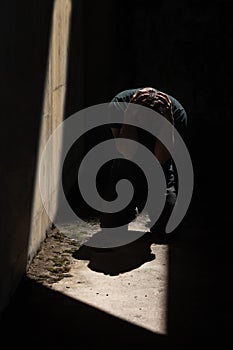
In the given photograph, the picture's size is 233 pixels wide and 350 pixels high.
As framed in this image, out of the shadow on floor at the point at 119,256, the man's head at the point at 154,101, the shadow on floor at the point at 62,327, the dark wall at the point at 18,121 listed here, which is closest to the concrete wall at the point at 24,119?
the dark wall at the point at 18,121

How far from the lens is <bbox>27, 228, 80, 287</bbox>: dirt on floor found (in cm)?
443

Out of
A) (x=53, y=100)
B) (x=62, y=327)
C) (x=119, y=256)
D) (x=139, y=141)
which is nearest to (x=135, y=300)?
(x=62, y=327)

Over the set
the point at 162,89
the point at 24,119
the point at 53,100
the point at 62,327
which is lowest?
the point at 62,327

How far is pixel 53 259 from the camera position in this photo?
4754 millimetres

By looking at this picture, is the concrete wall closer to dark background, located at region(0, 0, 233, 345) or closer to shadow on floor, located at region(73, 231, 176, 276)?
dark background, located at region(0, 0, 233, 345)

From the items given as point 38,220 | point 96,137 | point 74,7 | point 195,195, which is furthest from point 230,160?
point 38,220

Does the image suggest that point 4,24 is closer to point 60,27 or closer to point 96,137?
point 60,27

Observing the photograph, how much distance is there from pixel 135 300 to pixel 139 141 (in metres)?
1.54

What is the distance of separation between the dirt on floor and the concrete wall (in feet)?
0.26

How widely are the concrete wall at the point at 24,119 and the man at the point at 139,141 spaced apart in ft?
1.60

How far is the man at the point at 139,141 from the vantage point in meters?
5.16

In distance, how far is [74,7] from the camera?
21.1 feet

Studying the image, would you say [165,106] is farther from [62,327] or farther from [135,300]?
[62,327]

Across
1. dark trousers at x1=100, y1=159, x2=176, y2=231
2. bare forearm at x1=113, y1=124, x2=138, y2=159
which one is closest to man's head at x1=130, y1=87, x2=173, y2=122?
bare forearm at x1=113, y1=124, x2=138, y2=159
